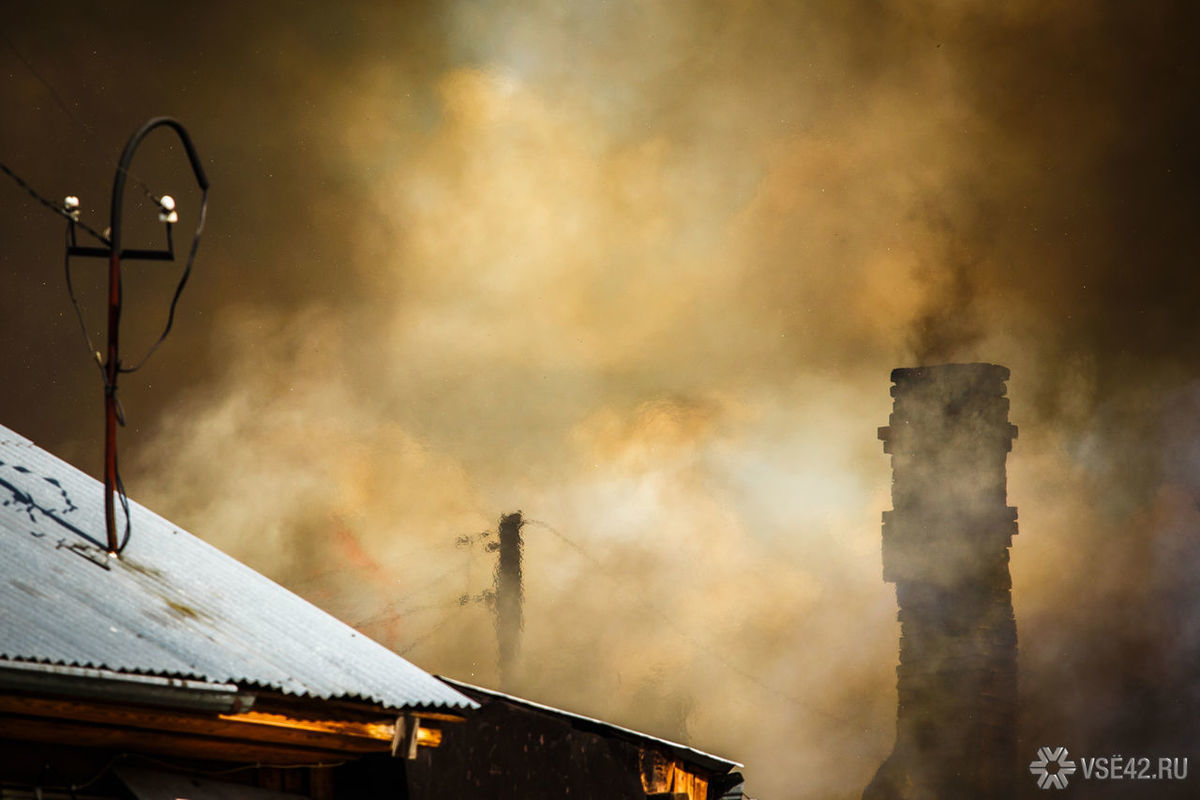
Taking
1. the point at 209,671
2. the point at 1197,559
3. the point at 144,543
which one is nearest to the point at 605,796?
the point at 144,543

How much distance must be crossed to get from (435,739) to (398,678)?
0.55 metres

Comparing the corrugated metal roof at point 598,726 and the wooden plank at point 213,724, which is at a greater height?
the corrugated metal roof at point 598,726

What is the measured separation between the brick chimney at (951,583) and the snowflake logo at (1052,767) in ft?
4.98

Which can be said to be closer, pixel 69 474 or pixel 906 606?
pixel 69 474

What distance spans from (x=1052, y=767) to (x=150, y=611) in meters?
19.4

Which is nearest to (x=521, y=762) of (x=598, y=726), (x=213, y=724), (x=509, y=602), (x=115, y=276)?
(x=598, y=726)

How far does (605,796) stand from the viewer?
34.2ft

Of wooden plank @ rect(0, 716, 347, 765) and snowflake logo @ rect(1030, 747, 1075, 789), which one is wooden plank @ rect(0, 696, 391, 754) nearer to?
wooden plank @ rect(0, 716, 347, 765)

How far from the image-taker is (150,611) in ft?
21.2

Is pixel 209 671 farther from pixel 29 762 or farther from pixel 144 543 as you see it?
pixel 144 543

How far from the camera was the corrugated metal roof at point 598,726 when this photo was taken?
378 inches

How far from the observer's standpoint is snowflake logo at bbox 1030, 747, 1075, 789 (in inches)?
831

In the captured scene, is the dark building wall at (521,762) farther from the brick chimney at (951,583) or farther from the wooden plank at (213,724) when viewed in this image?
the brick chimney at (951,583)

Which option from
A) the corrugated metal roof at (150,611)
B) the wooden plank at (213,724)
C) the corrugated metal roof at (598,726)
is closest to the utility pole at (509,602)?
the corrugated metal roof at (598,726)
